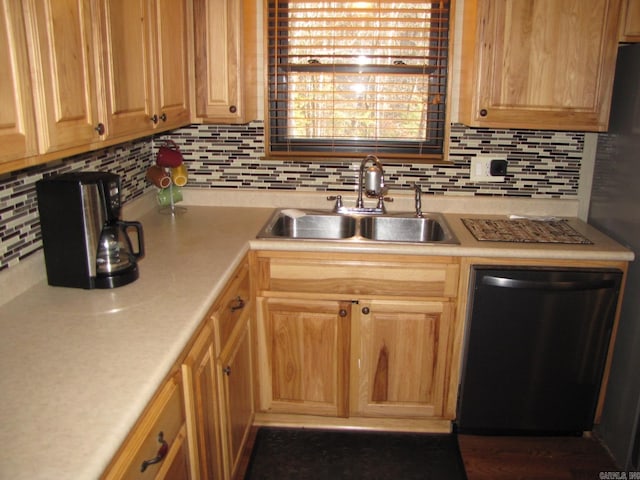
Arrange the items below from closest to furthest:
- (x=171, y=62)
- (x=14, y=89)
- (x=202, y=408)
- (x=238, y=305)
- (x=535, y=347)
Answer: (x=14, y=89) → (x=202, y=408) → (x=238, y=305) → (x=171, y=62) → (x=535, y=347)

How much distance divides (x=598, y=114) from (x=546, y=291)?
754mm

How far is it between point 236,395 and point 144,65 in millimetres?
1150

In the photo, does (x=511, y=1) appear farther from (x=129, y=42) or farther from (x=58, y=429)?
(x=58, y=429)

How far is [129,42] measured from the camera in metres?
1.64

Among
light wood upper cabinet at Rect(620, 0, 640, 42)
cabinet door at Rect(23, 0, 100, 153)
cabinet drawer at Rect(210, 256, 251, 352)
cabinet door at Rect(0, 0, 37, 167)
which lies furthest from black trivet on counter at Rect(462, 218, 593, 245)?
cabinet door at Rect(0, 0, 37, 167)

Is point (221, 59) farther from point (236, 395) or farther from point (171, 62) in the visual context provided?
point (236, 395)

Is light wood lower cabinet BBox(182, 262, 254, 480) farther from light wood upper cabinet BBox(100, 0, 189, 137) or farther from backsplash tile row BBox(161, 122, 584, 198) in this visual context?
backsplash tile row BBox(161, 122, 584, 198)

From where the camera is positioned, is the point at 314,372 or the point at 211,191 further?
the point at 211,191

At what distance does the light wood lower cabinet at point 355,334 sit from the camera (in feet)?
7.07

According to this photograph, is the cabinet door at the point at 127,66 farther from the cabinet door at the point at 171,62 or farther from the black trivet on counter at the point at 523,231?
the black trivet on counter at the point at 523,231

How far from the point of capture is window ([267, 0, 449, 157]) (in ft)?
8.15

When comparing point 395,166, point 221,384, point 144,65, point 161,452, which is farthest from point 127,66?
point 395,166

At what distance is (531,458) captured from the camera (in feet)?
7.24

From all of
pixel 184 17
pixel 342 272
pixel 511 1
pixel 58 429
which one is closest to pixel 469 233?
pixel 342 272
